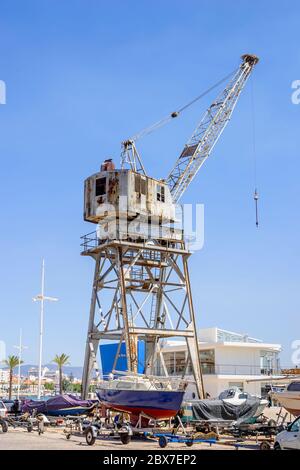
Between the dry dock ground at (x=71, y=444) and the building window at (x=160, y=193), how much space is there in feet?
74.9

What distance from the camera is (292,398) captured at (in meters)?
29.9

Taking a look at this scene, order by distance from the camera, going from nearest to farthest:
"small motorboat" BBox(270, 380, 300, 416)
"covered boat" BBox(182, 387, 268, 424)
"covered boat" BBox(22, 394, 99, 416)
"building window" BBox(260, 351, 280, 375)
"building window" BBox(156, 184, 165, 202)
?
"small motorboat" BBox(270, 380, 300, 416) → "covered boat" BBox(182, 387, 268, 424) → "covered boat" BBox(22, 394, 99, 416) → "building window" BBox(156, 184, 165, 202) → "building window" BBox(260, 351, 280, 375)

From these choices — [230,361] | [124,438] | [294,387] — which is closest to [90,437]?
[124,438]

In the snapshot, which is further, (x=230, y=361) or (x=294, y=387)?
(x=230, y=361)

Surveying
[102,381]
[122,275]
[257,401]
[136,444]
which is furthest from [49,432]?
[122,275]

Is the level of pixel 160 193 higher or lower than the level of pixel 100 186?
lower

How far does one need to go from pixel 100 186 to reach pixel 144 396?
20715 mm

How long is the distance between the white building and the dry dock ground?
1496 inches

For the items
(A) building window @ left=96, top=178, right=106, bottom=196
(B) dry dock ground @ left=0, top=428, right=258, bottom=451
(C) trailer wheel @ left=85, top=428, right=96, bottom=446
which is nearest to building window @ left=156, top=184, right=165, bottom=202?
(A) building window @ left=96, top=178, right=106, bottom=196

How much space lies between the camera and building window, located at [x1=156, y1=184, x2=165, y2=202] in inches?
1920

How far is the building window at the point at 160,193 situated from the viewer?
160ft

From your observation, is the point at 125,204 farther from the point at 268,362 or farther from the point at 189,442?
the point at 268,362

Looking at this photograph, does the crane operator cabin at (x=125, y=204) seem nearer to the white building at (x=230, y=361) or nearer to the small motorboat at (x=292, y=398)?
the small motorboat at (x=292, y=398)

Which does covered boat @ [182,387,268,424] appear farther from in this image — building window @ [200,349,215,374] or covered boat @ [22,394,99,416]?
building window @ [200,349,215,374]
